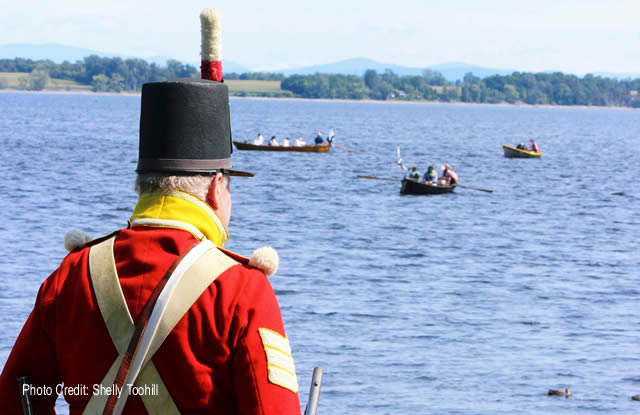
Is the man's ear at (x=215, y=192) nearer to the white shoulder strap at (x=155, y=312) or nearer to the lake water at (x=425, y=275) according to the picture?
the white shoulder strap at (x=155, y=312)

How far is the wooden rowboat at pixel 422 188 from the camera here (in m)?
44.7

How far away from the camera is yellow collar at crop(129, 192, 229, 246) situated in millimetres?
3209

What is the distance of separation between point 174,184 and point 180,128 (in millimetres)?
188

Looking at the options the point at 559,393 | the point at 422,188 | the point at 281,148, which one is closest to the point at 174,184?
the point at 559,393

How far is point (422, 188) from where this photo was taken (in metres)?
45.6

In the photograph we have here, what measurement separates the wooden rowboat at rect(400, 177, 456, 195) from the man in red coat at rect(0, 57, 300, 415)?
1616 inches

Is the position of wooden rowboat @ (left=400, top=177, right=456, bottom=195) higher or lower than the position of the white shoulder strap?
lower

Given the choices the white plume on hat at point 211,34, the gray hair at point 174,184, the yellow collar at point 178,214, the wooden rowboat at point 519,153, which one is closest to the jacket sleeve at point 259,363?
the yellow collar at point 178,214

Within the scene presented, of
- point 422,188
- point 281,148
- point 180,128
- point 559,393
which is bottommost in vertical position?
point 281,148

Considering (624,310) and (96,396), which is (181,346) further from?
(624,310)

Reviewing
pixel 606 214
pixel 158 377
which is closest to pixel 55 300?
pixel 158 377

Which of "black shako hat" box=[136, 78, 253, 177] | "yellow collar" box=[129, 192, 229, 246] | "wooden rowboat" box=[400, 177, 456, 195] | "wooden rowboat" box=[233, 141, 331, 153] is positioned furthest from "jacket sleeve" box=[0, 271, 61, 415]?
"wooden rowboat" box=[233, 141, 331, 153]

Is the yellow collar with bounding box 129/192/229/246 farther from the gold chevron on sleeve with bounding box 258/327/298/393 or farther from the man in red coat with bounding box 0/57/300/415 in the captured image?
the gold chevron on sleeve with bounding box 258/327/298/393

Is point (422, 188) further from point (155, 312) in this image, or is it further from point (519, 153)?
point (155, 312)
